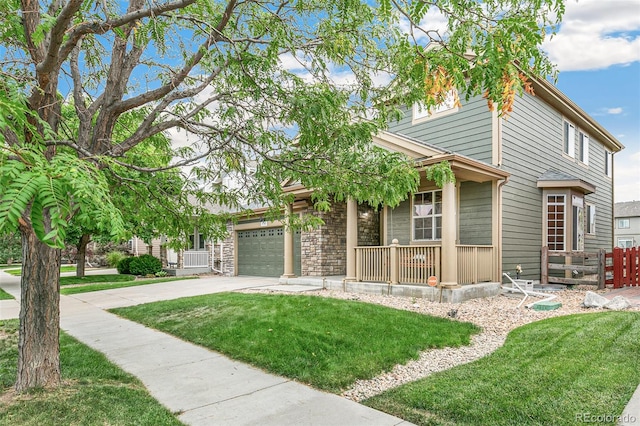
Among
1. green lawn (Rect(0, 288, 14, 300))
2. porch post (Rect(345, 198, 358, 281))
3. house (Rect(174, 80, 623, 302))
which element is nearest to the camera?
house (Rect(174, 80, 623, 302))

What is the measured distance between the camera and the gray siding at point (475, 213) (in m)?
10.6


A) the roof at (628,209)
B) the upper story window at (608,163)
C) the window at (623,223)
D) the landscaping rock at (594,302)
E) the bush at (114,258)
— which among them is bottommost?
the bush at (114,258)

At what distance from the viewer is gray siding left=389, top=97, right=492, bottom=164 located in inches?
430

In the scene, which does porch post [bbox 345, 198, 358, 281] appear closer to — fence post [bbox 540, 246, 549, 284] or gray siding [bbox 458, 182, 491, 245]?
gray siding [bbox 458, 182, 491, 245]

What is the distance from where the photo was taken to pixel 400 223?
12.3m

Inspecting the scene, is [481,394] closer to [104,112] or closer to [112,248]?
[104,112]

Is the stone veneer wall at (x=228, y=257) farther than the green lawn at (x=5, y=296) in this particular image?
Yes

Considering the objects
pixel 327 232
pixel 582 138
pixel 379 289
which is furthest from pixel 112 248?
pixel 582 138

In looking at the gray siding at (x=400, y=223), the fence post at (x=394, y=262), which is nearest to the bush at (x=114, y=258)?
the gray siding at (x=400, y=223)

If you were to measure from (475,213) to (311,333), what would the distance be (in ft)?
22.7

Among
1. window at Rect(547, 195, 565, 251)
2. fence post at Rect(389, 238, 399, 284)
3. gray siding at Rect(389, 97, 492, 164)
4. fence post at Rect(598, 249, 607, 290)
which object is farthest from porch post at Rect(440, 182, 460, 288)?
window at Rect(547, 195, 565, 251)

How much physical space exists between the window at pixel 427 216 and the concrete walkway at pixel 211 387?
25.0 feet

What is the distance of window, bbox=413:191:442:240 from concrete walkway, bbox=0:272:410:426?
7632mm

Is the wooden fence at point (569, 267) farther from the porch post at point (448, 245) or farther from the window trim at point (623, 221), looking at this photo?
the window trim at point (623, 221)
